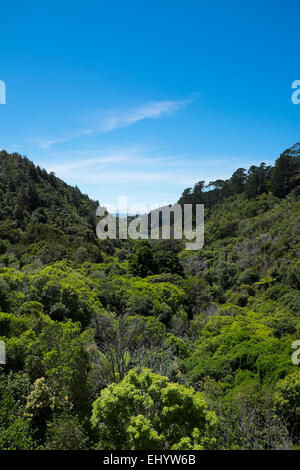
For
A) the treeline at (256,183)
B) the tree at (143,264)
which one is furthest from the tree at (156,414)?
the treeline at (256,183)

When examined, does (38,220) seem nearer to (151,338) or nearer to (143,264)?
(143,264)

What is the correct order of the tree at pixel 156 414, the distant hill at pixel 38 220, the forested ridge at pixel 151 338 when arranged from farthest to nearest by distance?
the distant hill at pixel 38 220
the forested ridge at pixel 151 338
the tree at pixel 156 414

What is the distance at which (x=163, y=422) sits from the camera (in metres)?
7.89

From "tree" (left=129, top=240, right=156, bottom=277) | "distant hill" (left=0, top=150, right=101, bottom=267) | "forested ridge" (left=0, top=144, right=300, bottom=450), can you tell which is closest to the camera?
"forested ridge" (left=0, top=144, right=300, bottom=450)

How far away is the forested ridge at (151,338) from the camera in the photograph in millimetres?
8195

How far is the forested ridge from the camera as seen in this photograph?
8195 millimetres

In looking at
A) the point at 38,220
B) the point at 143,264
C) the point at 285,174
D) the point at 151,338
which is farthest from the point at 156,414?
the point at 285,174

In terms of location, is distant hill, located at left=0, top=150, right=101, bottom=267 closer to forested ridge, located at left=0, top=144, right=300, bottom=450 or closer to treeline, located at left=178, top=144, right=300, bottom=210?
forested ridge, located at left=0, top=144, right=300, bottom=450

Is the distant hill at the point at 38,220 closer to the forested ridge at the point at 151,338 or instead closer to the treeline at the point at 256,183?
the forested ridge at the point at 151,338

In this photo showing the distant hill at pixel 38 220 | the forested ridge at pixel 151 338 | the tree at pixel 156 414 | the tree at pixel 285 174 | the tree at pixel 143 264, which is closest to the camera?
the tree at pixel 156 414

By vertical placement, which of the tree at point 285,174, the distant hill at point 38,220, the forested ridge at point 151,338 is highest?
the tree at point 285,174

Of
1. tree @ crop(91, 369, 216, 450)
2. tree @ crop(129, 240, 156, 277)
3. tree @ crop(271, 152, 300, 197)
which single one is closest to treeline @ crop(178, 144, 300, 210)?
tree @ crop(271, 152, 300, 197)

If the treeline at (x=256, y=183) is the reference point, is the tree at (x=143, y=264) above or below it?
below

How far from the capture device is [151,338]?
19.0m
